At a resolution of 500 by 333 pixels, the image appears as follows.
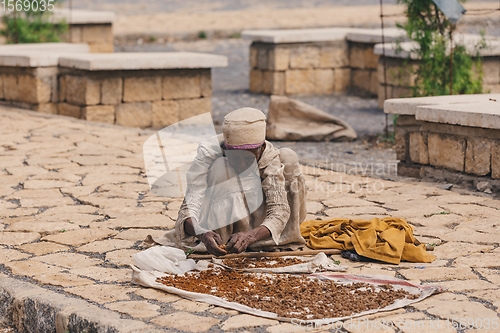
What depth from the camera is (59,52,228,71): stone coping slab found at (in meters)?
8.89

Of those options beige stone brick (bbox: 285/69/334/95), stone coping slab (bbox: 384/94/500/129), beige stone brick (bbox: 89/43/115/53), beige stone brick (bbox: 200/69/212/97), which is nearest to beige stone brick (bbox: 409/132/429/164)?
stone coping slab (bbox: 384/94/500/129)

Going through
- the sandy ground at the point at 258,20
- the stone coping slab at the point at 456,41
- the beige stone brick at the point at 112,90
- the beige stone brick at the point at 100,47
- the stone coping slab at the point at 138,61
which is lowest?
the beige stone brick at the point at 112,90

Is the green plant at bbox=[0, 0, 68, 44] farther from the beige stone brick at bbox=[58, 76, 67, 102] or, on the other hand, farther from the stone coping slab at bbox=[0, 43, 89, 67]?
the beige stone brick at bbox=[58, 76, 67, 102]

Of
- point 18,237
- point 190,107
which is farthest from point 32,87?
point 18,237

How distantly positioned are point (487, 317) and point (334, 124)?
5.41 metres

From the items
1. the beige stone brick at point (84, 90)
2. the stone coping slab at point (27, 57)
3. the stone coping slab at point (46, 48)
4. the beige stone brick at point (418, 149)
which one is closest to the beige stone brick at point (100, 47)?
the stone coping slab at point (46, 48)

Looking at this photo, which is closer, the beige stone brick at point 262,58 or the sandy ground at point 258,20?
the beige stone brick at point 262,58

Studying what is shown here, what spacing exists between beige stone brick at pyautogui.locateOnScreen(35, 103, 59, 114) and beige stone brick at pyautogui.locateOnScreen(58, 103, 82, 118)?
7 cm

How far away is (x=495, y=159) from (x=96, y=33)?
32.3 feet

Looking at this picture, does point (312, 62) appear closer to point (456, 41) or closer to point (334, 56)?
point (334, 56)

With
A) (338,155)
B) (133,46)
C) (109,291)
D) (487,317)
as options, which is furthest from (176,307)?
(133,46)

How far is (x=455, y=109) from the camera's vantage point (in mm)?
5996

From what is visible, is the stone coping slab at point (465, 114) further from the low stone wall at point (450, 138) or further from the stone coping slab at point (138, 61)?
the stone coping slab at point (138, 61)

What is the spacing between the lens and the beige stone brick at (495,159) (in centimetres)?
579
